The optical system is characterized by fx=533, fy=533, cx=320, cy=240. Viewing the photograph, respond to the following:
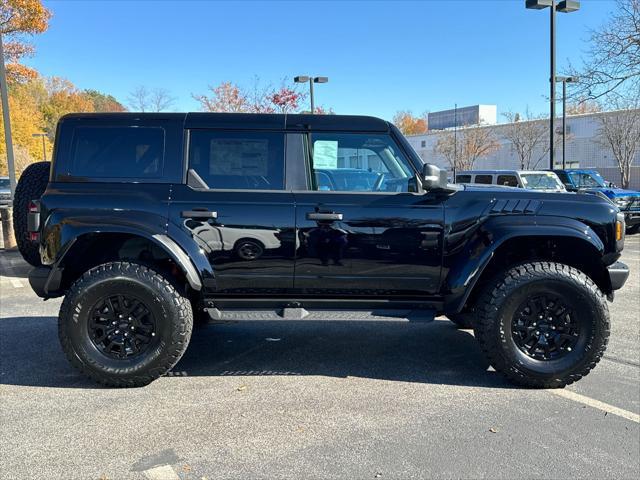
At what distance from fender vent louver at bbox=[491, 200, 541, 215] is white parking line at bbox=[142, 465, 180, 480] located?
2852 millimetres

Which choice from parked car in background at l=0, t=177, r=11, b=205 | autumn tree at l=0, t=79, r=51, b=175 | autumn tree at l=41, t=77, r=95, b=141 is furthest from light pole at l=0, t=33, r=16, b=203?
autumn tree at l=41, t=77, r=95, b=141

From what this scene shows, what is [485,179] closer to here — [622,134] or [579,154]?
[622,134]

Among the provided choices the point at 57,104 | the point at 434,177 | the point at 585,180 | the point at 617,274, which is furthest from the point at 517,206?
the point at 57,104

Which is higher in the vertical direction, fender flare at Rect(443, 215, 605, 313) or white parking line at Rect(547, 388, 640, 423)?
fender flare at Rect(443, 215, 605, 313)

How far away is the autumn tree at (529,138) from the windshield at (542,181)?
24.5 m

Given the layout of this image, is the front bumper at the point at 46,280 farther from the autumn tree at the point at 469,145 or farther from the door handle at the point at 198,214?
the autumn tree at the point at 469,145

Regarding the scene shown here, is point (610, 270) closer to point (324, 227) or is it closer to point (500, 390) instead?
point (500, 390)

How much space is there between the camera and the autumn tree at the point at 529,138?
122 ft

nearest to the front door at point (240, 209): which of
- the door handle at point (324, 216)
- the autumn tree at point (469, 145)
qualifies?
the door handle at point (324, 216)

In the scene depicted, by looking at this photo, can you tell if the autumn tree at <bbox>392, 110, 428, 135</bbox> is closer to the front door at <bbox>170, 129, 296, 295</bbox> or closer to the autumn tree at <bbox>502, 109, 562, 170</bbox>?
the autumn tree at <bbox>502, 109, 562, 170</bbox>

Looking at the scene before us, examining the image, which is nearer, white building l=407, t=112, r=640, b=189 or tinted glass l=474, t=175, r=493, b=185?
tinted glass l=474, t=175, r=493, b=185

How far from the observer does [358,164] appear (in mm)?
4262

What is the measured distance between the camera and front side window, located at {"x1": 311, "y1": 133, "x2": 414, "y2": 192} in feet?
13.8

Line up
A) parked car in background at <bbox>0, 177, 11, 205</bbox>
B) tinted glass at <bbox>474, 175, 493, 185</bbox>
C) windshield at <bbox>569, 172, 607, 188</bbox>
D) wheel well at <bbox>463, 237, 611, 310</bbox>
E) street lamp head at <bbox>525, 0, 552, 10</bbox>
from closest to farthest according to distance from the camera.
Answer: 1. wheel well at <bbox>463, 237, 611, 310</bbox>
2. street lamp head at <bbox>525, 0, 552, 10</bbox>
3. tinted glass at <bbox>474, 175, 493, 185</bbox>
4. windshield at <bbox>569, 172, 607, 188</bbox>
5. parked car in background at <bbox>0, 177, 11, 205</bbox>
